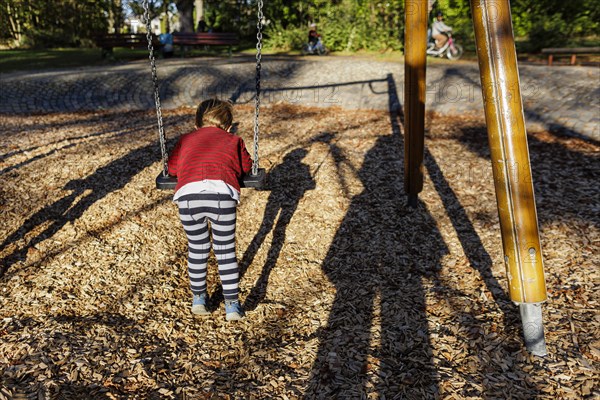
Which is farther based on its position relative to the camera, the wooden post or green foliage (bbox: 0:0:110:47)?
green foliage (bbox: 0:0:110:47)

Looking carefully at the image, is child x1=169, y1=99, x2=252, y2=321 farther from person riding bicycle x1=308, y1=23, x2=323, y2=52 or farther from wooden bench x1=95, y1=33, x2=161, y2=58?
person riding bicycle x1=308, y1=23, x2=323, y2=52

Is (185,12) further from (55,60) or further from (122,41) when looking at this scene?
(55,60)

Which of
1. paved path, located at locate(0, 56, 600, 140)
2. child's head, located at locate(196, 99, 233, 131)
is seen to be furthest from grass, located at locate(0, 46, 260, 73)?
child's head, located at locate(196, 99, 233, 131)

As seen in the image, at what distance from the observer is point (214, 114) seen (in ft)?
9.53

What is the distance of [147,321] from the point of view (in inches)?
123

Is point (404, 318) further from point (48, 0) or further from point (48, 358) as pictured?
point (48, 0)

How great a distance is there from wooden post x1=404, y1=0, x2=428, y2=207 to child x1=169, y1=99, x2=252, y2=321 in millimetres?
2016

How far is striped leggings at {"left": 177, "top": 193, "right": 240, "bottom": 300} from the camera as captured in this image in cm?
280

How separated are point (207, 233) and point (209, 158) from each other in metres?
0.51

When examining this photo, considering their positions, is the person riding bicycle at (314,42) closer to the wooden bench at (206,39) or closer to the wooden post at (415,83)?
the wooden bench at (206,39)

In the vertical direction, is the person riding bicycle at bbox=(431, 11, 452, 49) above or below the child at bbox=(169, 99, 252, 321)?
above

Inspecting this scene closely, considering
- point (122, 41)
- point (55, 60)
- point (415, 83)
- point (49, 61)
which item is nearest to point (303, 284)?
point (415, 83)

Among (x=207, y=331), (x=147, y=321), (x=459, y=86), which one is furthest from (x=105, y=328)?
(x=459, y=86)

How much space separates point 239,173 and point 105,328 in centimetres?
131
